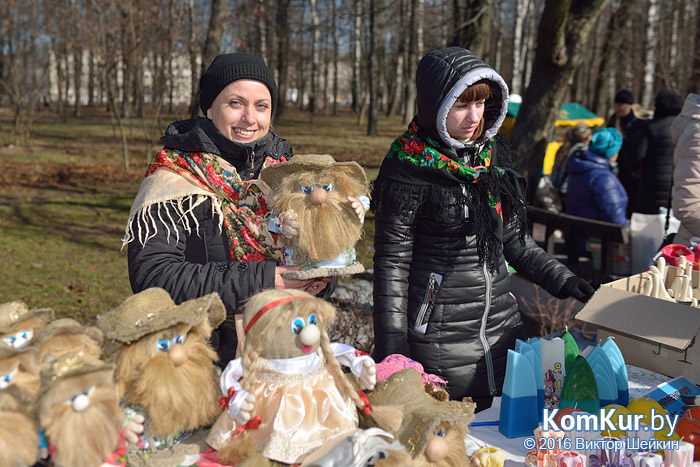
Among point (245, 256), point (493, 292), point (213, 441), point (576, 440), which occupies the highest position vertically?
point (245, 256)

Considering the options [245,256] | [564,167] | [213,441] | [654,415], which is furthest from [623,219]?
[213,441]

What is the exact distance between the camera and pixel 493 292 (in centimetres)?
235

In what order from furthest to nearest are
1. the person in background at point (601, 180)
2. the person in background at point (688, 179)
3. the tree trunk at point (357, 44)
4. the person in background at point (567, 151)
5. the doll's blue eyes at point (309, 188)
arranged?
the tree trunk at point (357, 44)
the person in background at point (567, 151)
the person in background at point (601, 180)
the person in background at point (688, 179)
the doll's blue eyes at point (309, 188)

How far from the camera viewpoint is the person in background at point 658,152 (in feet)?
19.9

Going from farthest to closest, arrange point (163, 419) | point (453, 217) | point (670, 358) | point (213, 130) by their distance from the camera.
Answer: point (670, 358)
point (453, 217)
point (213, 130)
point (163, 419)

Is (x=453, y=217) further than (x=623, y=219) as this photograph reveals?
No

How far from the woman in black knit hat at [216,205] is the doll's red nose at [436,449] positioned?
0.67 metres

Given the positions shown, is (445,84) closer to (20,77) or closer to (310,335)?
(310,335)

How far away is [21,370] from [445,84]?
5.28 ft

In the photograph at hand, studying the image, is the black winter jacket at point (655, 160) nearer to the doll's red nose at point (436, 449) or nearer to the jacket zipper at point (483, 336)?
the jacket zipper at point (483, 336)

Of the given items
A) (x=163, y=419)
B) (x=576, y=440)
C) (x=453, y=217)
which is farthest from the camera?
(x=453, y=217)

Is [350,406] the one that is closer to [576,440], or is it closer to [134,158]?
[576,440]

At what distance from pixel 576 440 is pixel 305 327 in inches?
37.5

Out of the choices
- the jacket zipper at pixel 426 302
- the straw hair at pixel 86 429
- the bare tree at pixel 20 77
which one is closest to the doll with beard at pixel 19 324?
the straw hair at pixel 86 429
